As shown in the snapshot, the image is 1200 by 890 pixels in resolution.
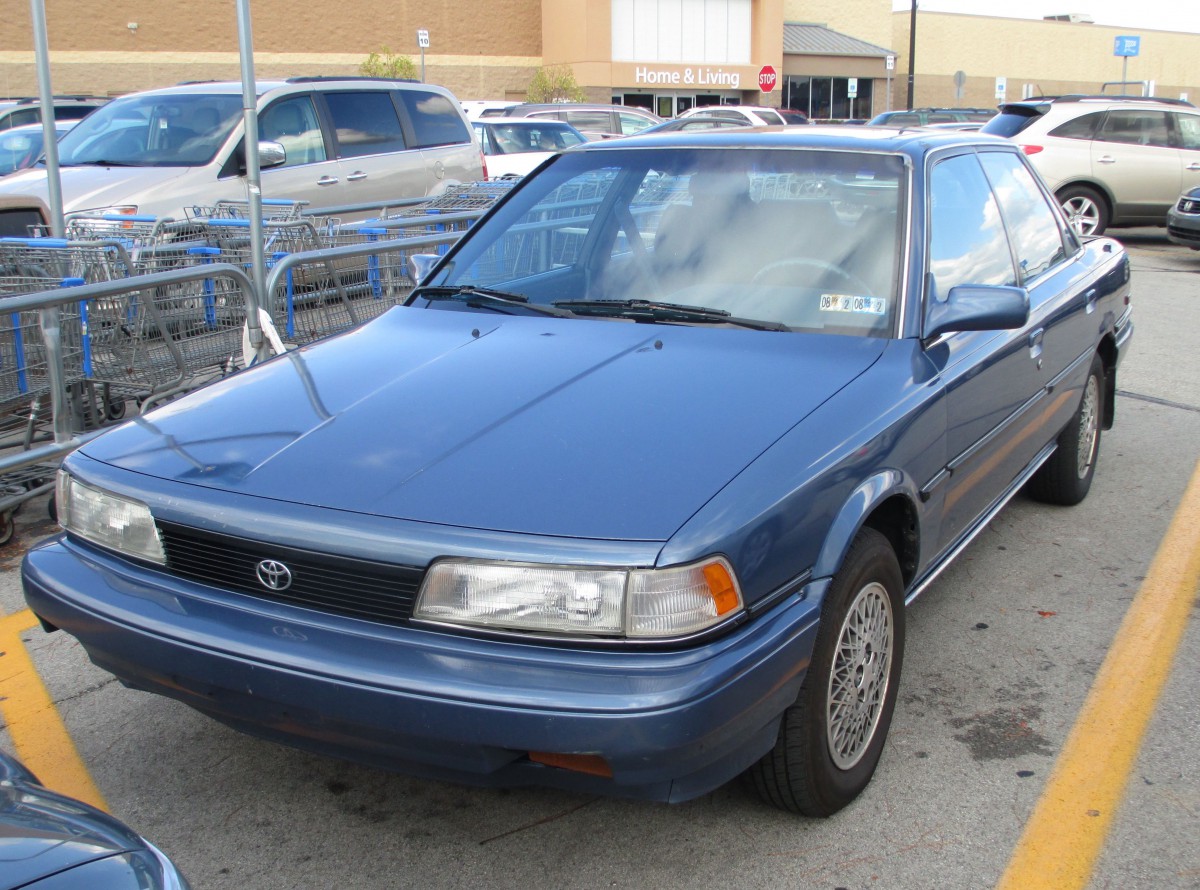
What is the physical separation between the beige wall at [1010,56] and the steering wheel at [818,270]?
5385 cm

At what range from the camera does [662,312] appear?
11.8 feet

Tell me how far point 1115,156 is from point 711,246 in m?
13.5

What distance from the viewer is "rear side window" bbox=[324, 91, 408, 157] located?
1023cm

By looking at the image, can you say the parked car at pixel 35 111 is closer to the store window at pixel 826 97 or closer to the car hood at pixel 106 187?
the car hood at pixel 106 187

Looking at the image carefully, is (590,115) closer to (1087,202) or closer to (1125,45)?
(1087,202)

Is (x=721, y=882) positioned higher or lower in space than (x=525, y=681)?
lower

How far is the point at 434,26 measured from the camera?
4525cm

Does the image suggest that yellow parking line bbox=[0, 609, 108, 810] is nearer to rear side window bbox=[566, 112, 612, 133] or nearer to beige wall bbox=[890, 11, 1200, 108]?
rear side window bbox=[566, 112, 612, 133]

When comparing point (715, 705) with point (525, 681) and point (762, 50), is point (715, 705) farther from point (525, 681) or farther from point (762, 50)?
point (762, 50)

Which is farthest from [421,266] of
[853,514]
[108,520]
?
[853,514]

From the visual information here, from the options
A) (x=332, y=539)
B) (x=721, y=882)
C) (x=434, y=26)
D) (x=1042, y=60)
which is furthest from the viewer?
(x=1042, y=60)

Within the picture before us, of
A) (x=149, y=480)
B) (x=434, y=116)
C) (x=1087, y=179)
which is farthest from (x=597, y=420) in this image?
(x=1087, y=179)

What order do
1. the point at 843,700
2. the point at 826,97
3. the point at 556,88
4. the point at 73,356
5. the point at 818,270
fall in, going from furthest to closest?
1. the point at 826,97
2. the point at 556,88
3. the point at 73,356
4. the point at 818,270
5. the point at 843,700

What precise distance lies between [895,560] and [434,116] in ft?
29.9
